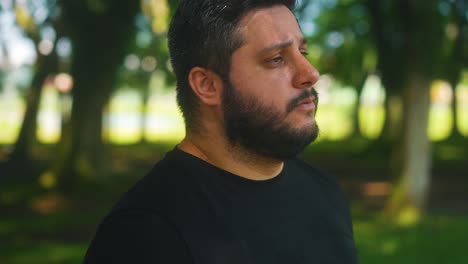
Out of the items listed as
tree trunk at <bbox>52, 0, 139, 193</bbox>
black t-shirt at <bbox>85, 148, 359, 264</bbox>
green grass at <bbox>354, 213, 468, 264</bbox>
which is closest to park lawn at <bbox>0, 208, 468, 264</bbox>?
green grass at <bbox>354, 213, 468, 264</bbox>

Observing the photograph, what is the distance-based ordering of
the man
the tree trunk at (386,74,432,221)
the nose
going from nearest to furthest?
the man
the nose
the tree trunk at (386,74,432,221)

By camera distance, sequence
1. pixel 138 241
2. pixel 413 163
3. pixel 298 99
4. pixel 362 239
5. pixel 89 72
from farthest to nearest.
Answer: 1. pixel 89 72
2. pixel 413 163
3. pixel 362 239
4. pixel 298 99
5. pixel 138 241

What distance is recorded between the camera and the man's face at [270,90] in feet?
5.65

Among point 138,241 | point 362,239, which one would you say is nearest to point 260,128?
point 138,241

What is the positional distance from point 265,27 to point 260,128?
0.26 m

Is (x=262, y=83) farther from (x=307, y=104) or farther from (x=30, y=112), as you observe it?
(x=30, y=112)

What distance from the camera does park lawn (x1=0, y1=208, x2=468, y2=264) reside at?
8562 mm

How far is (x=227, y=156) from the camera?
1791 mm

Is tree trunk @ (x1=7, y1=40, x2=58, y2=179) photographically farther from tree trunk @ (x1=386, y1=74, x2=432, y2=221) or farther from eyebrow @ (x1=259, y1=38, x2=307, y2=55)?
eyebrow @ (x1=259, y1=38, x2=307, y2=55)

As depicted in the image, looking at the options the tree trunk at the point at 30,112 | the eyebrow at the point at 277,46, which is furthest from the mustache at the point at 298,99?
the tree trunk at the point at 30,112

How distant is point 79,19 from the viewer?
50.8 ft

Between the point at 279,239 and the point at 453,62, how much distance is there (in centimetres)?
2026

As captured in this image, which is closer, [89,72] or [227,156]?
[227,156]

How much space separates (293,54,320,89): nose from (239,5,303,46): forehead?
71 millimetres
